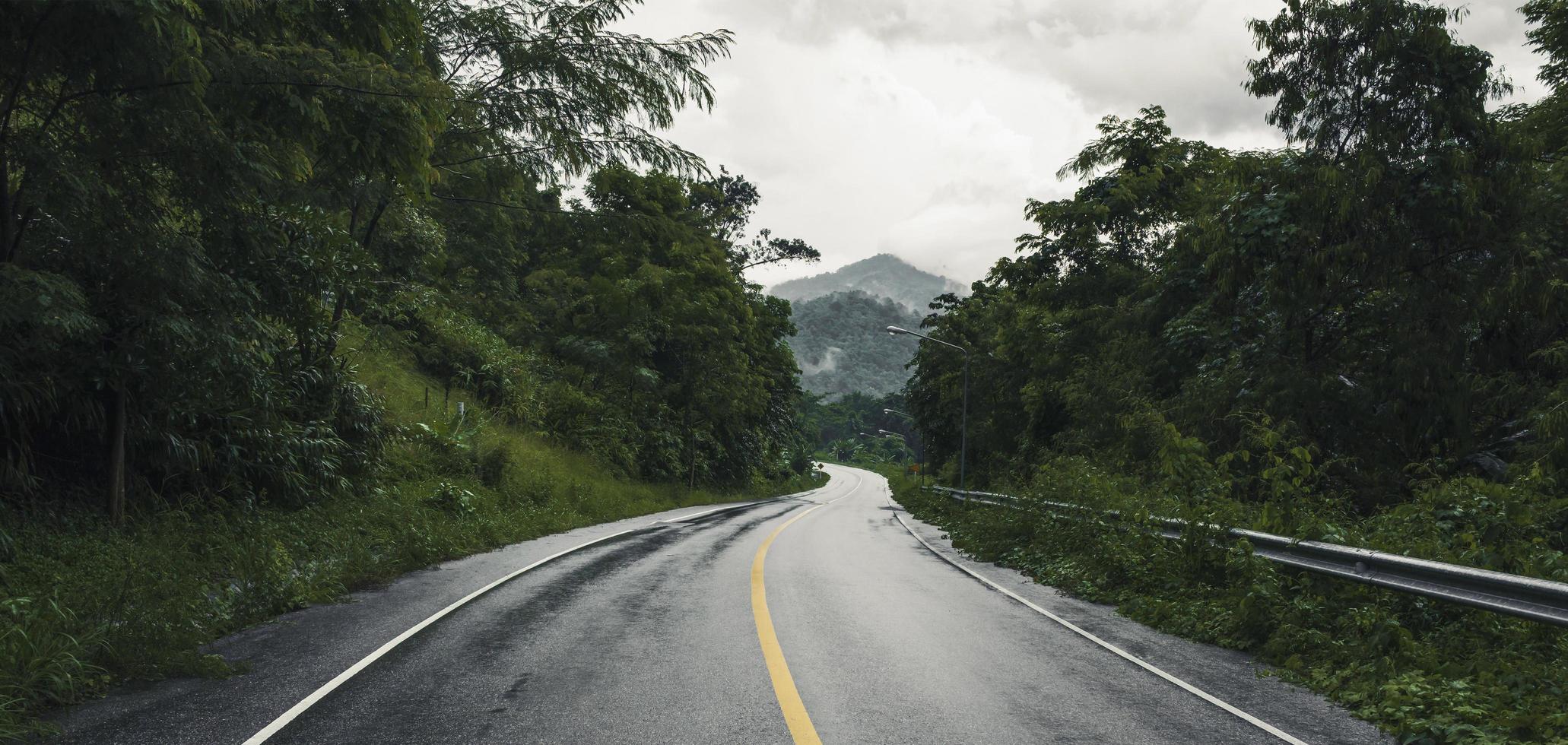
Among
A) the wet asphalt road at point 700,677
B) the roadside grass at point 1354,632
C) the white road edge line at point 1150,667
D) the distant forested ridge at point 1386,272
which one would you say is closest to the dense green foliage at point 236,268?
the wet asphalt road at point 700,677

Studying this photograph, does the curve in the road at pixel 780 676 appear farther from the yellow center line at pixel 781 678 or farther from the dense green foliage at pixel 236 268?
the dense green foliage at pixel 236 268

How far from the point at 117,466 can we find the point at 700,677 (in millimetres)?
6994

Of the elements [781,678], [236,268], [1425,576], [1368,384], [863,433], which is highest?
[863,433]

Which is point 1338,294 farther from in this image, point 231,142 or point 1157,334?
point 231,142

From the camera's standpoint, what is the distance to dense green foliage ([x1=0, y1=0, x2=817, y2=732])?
6.58 metres

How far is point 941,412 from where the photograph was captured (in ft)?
150

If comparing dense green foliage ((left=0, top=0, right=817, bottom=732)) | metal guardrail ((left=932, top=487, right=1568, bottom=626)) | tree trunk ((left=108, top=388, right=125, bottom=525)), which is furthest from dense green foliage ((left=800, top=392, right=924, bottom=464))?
tree trunk ((left=108, top=388, right=125, bottom=525))

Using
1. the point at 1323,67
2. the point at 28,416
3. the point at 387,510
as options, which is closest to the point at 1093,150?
the point at 1323,67

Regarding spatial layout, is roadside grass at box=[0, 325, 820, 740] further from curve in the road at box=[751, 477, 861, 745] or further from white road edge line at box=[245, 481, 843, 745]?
curve in the road at box=[751, 477, 861, 745]

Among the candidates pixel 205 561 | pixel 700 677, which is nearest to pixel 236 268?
pixel 205 561

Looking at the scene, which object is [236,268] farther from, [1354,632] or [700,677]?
[1354,632]

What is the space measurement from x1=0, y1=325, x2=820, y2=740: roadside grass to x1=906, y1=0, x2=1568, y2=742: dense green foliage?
854 centimetres

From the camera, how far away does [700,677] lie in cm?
615

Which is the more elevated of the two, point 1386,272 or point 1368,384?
point 1386,272
